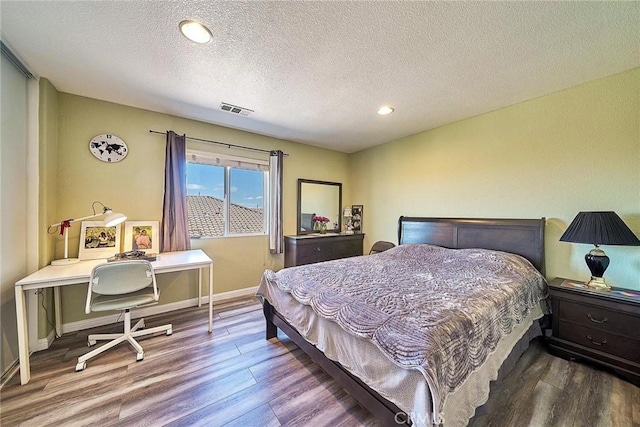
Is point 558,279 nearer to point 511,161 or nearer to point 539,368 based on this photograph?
point 539,368

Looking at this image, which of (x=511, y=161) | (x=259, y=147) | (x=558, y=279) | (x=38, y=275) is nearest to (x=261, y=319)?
(x=38, y=275)

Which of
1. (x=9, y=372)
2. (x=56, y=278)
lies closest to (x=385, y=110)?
(x=56, y=278)

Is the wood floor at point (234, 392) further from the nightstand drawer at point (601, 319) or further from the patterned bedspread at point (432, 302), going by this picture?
the patterned bedspread at point (432, 302)

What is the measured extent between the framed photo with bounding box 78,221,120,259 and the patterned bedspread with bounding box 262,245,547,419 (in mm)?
1791

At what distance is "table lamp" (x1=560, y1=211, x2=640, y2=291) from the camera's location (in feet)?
6.01

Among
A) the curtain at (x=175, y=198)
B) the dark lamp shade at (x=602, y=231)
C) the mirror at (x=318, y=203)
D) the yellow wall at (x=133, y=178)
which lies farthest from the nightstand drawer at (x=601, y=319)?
the curtain at (x=175, y=198)

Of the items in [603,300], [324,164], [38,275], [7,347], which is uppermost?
[324,164]

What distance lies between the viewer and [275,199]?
3.73 metres

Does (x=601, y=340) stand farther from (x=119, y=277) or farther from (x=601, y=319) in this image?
(x=119, y=277)

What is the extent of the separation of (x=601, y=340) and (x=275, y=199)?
3748 mm

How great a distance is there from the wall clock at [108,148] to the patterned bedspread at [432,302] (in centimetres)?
226

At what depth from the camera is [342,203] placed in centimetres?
473

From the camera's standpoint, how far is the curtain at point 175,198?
288cm

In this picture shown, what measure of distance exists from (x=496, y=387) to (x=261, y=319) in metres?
2.26
